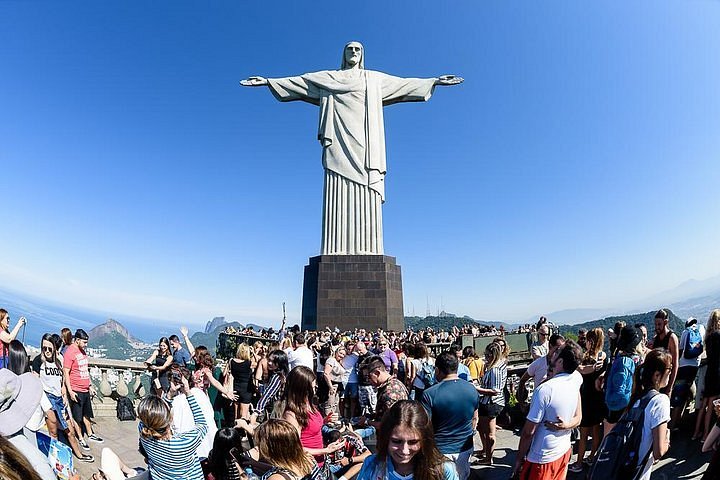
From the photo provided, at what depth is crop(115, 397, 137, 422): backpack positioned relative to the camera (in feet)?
28.7

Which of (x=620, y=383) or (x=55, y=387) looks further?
(x=55, y=387)

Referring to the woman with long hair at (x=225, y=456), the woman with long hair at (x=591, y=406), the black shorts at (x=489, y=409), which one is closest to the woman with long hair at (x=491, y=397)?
the black shorts at (x=489, y=409)

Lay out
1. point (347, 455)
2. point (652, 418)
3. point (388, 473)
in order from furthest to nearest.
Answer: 1. point (347, 455)
2. point (652, 418)
3. point (388, 473)

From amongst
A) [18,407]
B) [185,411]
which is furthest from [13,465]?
[185,411]

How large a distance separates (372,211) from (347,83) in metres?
5.64

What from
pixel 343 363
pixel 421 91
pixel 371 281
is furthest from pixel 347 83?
pixel 343 363

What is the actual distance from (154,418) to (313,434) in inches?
49.7

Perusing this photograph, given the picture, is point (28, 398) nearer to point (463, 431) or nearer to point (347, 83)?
point (463, 431)

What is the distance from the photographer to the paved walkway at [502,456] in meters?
4.88

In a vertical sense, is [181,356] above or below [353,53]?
below

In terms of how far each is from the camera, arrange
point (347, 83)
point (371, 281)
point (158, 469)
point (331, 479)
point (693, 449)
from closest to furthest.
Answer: point (331, 479) → point (158, 469) → point (693, 449) → point (371, 281) → point (347, 83)

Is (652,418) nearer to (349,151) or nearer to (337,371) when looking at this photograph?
(337,371)

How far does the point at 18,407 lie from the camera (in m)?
2.35

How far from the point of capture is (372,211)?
1962 cm
